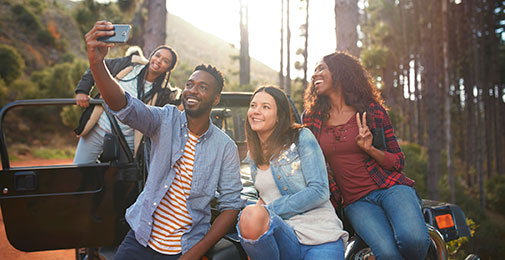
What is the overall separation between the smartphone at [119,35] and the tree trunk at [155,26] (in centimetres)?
686

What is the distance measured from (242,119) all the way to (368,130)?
198 cm

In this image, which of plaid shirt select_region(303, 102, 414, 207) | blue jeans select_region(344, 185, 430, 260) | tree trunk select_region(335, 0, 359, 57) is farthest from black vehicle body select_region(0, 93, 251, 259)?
tree trunk select_region(335, 0, 359, 57)

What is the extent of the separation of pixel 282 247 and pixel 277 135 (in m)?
0.74

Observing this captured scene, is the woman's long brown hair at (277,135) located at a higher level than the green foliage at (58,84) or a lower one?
lower

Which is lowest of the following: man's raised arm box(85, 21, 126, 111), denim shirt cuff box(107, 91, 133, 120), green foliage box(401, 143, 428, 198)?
green foliage box(401, 143, 428, 198)

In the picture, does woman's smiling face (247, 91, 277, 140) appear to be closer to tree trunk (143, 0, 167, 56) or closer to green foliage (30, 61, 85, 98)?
tree trunk (143, 0, 167, 56)

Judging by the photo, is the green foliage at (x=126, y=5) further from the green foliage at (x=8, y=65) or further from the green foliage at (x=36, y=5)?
the green foliage at (x=36, y=5)

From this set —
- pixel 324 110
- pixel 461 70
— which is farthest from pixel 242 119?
pixel 461 70

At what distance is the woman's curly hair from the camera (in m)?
3.05

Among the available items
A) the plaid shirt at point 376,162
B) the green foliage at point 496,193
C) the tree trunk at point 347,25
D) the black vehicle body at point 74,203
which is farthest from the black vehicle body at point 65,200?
the green foliage at point 496,193

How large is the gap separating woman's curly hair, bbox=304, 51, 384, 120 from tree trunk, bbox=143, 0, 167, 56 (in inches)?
254

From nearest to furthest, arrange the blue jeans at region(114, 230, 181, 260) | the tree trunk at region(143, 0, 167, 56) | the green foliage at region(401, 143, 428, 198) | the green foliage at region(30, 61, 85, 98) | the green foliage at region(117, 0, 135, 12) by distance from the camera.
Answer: the blue jeans at region(114, 230, 181, 260) < the tree trunk at region(143, 0, 167, 56) < the green foliage at region(401, 143, 428, 198) < the green foliage at region(117, 0, 135, 12) < the green foliage at region(30, 61, 85, 98)

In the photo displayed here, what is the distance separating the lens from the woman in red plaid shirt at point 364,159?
102 inches

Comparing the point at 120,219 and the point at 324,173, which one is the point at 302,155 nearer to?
the point at 324,173
